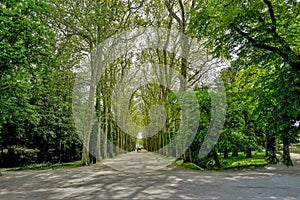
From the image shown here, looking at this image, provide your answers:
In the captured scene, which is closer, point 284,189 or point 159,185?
point 284,189

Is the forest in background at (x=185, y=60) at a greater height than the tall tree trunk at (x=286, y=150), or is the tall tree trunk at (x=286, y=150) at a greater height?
the forest in background at (x=185, y=60)

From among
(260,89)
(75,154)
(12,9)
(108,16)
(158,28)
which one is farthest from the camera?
(75,154)

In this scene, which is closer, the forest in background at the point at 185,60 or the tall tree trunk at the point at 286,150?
the forest in background at the point at 185,60

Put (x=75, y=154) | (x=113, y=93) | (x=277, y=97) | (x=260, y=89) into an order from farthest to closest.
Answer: (x=113, y=93) → (x=75, y=154) → (x=260, y=89) → (x=277, y=97)

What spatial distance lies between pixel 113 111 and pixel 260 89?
85.7 ft

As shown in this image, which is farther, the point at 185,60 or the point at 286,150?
the point at 185,60

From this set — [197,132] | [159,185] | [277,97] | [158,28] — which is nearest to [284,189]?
[159,185]

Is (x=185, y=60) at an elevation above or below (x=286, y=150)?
above

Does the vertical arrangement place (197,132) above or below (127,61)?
below

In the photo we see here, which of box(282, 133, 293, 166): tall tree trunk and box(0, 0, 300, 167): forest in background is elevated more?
box(0, 0, 300, 167): forest in background

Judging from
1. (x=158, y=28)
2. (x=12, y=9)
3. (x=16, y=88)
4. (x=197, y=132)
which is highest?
(x=158, y=28)

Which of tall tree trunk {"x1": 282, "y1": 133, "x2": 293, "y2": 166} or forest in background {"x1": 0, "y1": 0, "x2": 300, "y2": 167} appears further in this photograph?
tall tree trunk {"x1": 282, "y1": 133, "x2": 293, "y2": 166}

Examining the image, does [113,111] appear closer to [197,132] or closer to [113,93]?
[113,93]

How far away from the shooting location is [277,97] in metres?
11.5
